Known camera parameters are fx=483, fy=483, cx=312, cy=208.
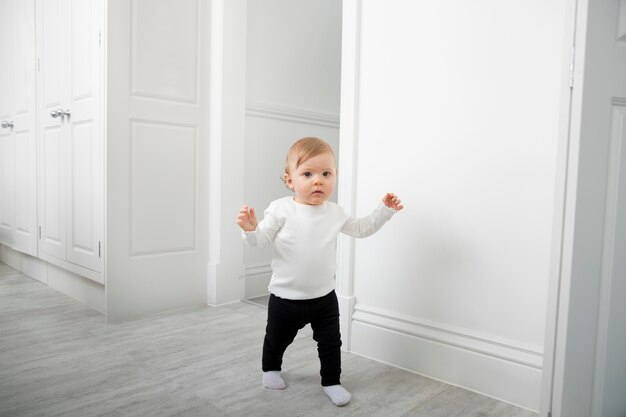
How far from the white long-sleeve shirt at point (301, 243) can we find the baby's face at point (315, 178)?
4 centimetres

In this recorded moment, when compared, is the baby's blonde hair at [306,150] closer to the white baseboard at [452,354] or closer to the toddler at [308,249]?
→ the toddler at [308,249]

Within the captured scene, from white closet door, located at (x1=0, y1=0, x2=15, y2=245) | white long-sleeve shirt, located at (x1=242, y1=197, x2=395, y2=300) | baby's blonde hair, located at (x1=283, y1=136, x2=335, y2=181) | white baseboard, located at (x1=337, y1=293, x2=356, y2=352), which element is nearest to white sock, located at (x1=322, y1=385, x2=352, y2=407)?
white long-sleeve shirt, located at (x1=242, y1=197, x2=395, y2=300)

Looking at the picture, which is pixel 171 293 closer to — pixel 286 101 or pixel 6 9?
pixel 286 101

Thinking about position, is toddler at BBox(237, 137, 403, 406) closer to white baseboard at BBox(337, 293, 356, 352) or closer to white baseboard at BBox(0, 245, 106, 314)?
white baseboard at BBox(337, 293, 356, 352)

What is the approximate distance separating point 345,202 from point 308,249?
440 millimetres

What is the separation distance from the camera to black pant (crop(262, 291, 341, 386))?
1.48 metres

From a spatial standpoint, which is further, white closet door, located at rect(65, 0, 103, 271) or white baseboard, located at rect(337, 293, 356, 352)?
white closet door, located at rect(65, 0, 103, 271)

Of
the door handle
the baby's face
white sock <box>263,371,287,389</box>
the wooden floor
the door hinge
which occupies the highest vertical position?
the door handle

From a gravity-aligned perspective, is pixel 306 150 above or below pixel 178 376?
above

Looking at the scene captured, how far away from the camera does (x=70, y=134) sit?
98.5 inches

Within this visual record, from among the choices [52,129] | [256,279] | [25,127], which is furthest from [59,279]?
[256,279]

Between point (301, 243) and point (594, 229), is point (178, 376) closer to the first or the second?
point (301, 243)

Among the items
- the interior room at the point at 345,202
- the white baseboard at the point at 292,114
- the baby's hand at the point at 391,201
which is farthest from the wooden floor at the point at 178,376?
the white baseboard at the point at 292,114

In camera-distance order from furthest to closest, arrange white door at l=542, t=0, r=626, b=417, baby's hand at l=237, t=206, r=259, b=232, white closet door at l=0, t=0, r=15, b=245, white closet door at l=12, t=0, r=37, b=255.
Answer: white closet door at l=0, t=0, r=15, b=245 → white closet door at l=12, t=0, r=37, b=255 → baby's hand at l=237, t=206, r=259, b=232 → white door at l=542, t=0, r=626, b=417
